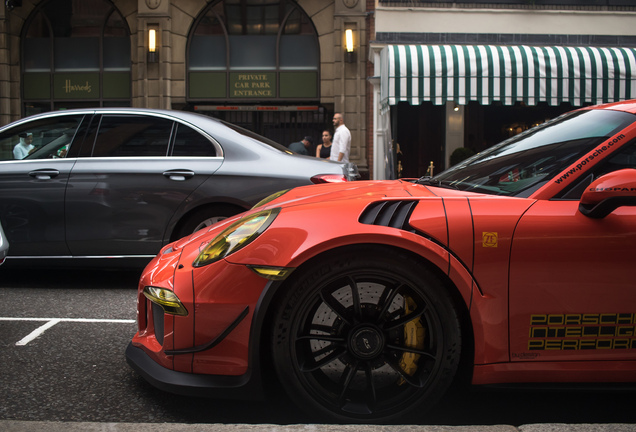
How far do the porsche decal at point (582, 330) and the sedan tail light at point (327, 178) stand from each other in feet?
9.32

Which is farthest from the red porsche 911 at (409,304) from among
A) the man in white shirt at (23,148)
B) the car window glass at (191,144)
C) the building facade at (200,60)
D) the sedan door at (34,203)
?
the building facade at (200,60)

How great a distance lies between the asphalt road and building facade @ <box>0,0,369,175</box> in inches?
476

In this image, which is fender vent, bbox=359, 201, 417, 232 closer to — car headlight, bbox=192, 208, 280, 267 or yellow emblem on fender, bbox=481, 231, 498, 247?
yellow emblem on fender, bbox=481, 231, 498, 247

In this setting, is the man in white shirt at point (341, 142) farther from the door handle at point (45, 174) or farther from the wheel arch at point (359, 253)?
the wheel arch at point (359, 253)

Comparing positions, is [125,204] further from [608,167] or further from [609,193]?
[609,193]

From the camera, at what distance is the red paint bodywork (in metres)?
2.32

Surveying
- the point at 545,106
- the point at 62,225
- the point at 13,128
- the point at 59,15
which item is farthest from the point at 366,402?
the point at 59,15

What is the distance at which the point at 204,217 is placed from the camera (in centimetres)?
540

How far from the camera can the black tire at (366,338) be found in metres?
2.33

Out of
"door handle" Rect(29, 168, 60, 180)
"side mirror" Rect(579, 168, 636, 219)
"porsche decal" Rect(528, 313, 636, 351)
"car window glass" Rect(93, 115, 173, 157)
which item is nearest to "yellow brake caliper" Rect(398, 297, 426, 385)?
"porsche decal" Rect(528, 313, 636, 351)

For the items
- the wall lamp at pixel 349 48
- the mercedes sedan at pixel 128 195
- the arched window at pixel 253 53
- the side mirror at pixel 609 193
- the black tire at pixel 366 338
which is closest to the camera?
the side mirror at pixel 609 193

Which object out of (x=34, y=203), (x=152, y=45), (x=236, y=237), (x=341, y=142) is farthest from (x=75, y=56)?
→ (x=236, y=237)

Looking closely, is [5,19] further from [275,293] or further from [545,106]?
[275,293]

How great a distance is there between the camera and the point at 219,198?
5320 mm
